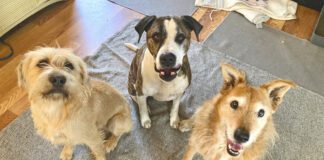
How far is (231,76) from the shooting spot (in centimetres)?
204

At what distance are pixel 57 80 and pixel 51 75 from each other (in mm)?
40

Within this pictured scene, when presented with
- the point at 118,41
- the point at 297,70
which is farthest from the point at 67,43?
the point at 297,70

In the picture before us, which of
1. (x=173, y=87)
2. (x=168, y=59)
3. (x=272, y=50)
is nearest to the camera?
(x=168, y=59)

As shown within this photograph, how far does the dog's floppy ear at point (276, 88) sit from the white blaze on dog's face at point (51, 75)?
3.48 feet

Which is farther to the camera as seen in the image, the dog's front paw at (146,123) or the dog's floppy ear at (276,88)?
the dog's front paw at (146,123)

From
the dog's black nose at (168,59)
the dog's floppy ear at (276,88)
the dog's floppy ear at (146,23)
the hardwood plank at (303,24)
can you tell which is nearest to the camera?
the dog's floppy ear at (276,88)

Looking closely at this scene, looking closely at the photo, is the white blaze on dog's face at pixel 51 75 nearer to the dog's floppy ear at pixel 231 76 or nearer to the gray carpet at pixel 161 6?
the dog's floppy ear at pixel 231 76

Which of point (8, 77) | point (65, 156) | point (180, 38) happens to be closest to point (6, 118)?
point (8, 77)

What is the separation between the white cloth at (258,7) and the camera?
147 inches

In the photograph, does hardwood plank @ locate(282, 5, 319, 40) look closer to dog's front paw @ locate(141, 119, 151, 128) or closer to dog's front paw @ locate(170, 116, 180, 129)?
dog's front paw @ locate(170, 116, 180, 129)

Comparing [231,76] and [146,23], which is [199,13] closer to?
[146,23]

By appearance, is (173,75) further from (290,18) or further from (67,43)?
(290,18)

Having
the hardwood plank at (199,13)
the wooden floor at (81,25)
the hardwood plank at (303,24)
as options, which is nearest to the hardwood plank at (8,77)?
the wooden floor at (81,25)

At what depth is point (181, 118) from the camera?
286 centimetres
